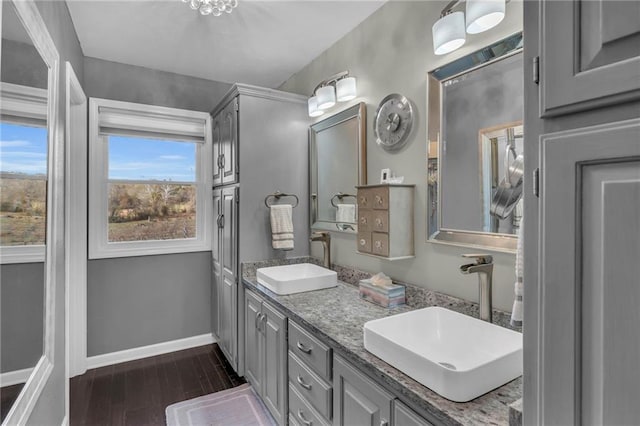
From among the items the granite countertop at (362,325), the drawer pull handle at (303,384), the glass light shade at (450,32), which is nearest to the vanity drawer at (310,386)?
the drawer pull handle at (303,384)

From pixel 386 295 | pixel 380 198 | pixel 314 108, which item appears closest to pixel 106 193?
pixel 314 108

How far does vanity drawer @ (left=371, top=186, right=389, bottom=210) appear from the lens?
1760mm

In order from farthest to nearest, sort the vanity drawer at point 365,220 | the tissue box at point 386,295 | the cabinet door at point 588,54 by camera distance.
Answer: the vanity drawer at point 365,220, the tissue box at point 386,295, the cabinet door at point 588,54

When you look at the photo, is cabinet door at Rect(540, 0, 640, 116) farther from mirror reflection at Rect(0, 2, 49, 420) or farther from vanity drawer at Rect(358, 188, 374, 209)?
mirror reflection at Rect(0, 2, 49, 420)

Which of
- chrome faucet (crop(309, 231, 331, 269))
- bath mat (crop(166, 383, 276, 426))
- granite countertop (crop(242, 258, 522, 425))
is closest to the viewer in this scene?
granite countertop (crop(242, 258, 522, 425))

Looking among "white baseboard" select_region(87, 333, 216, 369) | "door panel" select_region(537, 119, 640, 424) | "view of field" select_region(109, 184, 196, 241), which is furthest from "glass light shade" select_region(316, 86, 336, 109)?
"white baseboard" select_region(87, 333, 216, 369)

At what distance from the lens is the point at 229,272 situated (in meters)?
2.71

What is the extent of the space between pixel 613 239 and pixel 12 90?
5.42 feet

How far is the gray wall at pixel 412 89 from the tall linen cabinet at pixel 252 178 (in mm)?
505

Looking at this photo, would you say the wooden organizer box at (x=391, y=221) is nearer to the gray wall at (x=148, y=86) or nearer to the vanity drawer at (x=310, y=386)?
the vanity drawer at (x=310, y=386)

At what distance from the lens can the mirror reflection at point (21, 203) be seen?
1037 mm

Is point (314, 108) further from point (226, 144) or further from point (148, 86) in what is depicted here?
point (148, 86)

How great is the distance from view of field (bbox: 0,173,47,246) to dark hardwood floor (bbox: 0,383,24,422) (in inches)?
18.2

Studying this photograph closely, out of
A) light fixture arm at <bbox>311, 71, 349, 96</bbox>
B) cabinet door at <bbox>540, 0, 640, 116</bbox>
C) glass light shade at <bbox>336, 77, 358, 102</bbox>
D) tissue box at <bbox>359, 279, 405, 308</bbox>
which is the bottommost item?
tissue box at <bbox>359, 279, 405, 308</bbox>
